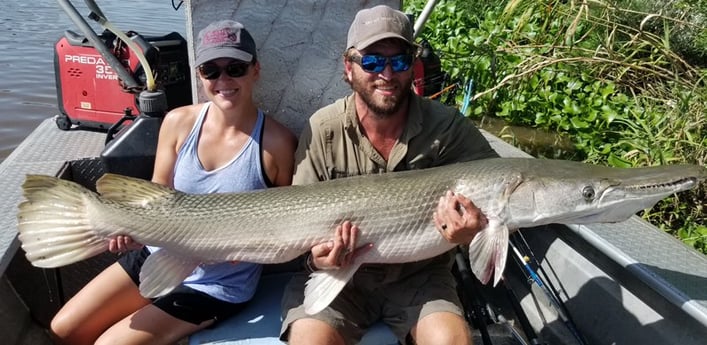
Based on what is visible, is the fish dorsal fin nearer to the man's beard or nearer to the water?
the man's beard

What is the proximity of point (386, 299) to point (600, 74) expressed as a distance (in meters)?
5.41

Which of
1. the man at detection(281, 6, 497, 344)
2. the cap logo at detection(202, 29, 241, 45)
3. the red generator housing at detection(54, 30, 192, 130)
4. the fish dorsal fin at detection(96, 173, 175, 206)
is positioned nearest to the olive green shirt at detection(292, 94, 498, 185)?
the man at detection(281, 6, 497, 344)

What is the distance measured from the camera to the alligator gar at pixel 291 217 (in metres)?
2.69

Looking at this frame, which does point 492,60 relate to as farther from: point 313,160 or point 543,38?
point 313,160

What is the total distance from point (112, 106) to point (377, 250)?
9.40 ft

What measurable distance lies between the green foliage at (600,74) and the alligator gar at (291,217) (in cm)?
295

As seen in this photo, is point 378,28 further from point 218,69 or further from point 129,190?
point 129,190

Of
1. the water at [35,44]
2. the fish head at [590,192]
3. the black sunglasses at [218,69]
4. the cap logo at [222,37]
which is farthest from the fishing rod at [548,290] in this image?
the water at [35,44]

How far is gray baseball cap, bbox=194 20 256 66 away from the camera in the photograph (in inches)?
112

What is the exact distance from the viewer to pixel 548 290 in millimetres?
3105

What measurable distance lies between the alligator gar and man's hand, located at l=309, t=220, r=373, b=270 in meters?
0.04

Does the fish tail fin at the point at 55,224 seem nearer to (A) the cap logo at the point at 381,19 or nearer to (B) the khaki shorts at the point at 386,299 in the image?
(B) the khaki shorts at the point at 386,299

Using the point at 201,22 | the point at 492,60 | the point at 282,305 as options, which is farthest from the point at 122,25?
the point at 282,305

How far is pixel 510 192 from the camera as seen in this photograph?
2676mm
